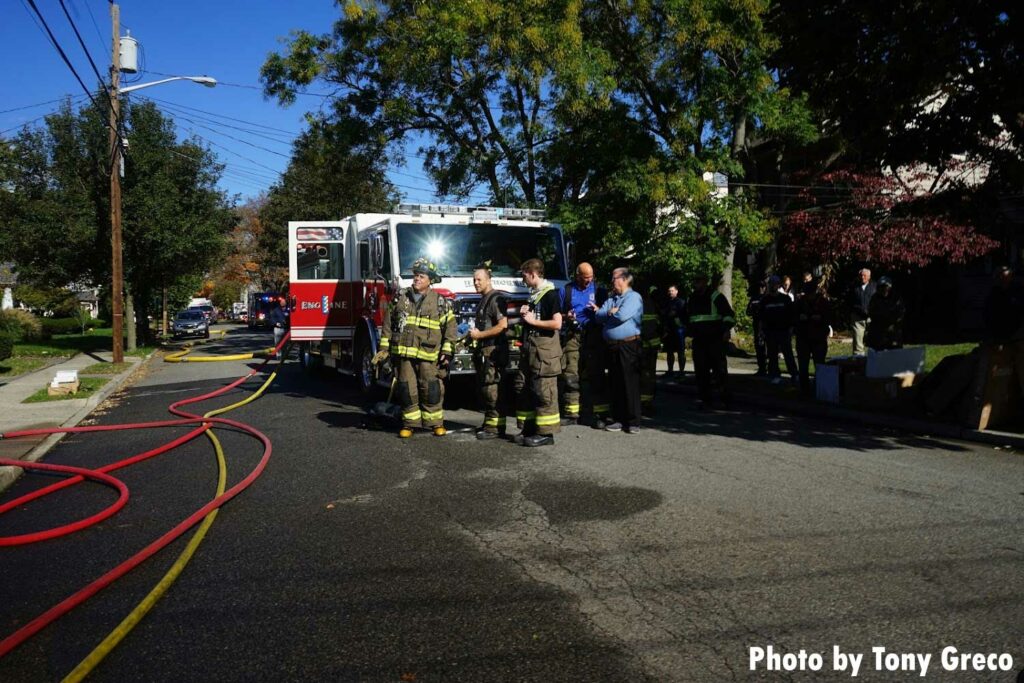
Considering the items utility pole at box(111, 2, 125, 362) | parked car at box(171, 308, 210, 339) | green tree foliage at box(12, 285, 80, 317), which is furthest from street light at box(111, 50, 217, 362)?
green tree foliage at box(12, 285, 80, 317)

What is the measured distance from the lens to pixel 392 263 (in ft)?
36.4

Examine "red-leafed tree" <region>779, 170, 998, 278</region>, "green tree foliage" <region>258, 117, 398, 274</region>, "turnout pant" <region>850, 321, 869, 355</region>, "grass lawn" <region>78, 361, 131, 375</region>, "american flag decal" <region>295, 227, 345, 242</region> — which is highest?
"green tree foliage" <region>258, 117, 398, 274</region>

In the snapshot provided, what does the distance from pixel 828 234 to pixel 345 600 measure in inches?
736

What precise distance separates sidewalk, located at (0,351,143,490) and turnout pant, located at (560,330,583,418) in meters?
5.59

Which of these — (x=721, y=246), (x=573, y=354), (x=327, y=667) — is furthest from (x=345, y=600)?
(x=721, y=246)

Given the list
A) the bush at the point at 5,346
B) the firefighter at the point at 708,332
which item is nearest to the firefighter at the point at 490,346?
the firefighter at the point at 708,332

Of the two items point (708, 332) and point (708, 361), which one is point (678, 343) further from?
point (708, 332)

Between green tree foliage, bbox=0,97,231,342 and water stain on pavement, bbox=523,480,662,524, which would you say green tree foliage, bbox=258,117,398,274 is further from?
water stain on pavement, bbox=523,480,662,524

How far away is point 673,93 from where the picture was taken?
64.2ft

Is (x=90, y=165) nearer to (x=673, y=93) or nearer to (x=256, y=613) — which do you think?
(x=673, y=93)

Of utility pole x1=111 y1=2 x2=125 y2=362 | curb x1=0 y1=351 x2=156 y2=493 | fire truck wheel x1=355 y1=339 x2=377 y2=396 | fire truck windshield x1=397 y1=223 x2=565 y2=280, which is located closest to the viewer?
curb x1=0 y1=351 x2=156 y2=493

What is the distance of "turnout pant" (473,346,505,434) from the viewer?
863 cm

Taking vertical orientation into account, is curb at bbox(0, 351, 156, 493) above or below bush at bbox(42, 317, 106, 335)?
below

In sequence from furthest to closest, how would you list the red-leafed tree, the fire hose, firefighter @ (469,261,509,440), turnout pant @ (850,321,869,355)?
the red-leafed tree → turnout pant @ (850,321,869,355) → firefighter @ (469,261,509,440) → the fire hose
